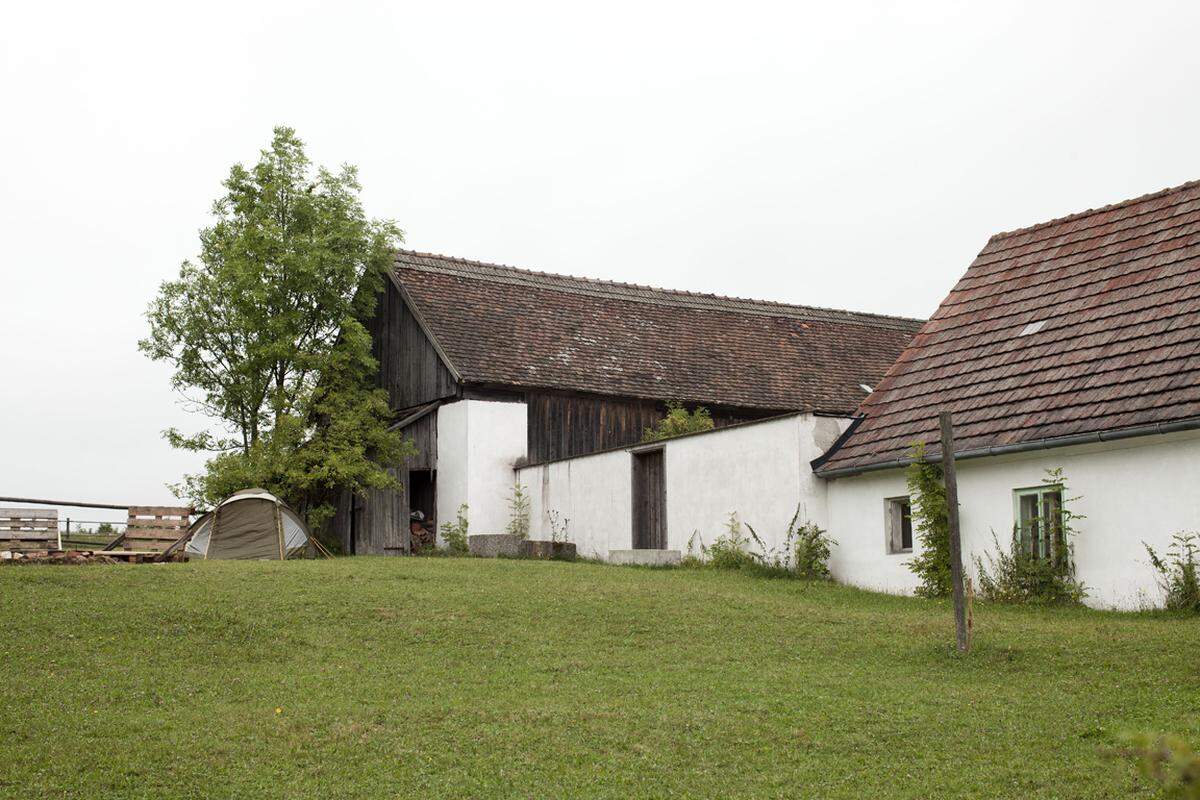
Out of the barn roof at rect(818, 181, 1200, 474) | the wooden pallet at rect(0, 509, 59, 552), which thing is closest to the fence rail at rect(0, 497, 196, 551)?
the wooden pallet at rect(0, 509, 59, 552)

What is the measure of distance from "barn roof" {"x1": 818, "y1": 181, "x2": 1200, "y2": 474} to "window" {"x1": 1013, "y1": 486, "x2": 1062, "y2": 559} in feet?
2.76

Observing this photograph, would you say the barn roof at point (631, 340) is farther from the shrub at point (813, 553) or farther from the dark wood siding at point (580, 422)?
the shrub at point (813, 553)

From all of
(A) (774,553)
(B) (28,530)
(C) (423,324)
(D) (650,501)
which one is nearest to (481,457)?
(C) (423,324)

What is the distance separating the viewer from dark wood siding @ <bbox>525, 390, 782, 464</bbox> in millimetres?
30000

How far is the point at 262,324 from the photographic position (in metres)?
30.3

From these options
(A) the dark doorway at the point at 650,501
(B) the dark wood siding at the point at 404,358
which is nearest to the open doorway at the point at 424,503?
(B) the dark wood siding at the point at 404,358

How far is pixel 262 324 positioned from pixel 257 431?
9.34 ft

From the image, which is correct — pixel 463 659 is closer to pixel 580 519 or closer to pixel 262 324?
pixel 580 519

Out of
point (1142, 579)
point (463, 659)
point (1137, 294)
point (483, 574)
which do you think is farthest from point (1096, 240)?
point (463, 659)

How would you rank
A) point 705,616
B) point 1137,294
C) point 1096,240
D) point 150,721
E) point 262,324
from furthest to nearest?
point 262,324
point 1096,240
point 1137,294
point 705,616
point 150,721

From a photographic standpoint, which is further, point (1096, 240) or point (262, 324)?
point (262, 324)

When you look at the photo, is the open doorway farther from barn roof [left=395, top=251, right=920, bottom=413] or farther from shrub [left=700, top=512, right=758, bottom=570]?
shrub [left=700, top=512, right=758, bottom=570]

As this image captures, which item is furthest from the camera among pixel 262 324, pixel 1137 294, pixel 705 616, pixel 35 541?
pixel 262 324

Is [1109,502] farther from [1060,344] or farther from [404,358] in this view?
[404,358]
